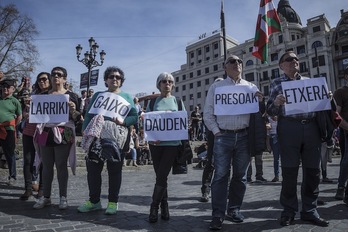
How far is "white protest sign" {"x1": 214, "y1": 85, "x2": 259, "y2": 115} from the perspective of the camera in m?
3.34

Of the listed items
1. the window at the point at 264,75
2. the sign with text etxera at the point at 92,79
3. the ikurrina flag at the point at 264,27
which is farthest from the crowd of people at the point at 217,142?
the window at the point at 264,75

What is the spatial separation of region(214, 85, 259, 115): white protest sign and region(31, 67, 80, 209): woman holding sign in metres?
2.28

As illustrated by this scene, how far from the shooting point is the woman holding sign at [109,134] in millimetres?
3693

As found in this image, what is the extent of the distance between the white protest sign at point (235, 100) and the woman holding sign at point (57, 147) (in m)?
2.28

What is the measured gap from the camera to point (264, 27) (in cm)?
610

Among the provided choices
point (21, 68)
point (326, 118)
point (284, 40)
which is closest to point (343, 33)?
point (284, 40)

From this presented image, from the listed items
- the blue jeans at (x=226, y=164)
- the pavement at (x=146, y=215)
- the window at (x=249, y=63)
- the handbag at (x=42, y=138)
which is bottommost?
the pavement at (x=146, y=215)

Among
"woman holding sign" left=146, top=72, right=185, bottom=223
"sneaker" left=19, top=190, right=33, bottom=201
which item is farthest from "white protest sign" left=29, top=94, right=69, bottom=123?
"sneaker" left=19, top=190, right=33, bottom=201

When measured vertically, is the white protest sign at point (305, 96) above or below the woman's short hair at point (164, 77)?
below

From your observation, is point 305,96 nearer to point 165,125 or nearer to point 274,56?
point 165,125

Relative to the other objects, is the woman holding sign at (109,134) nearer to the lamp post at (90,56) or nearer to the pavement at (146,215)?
the pavement at (146,215)

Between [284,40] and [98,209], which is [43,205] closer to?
[98,209]

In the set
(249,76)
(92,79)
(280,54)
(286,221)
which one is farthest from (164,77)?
(249,76)

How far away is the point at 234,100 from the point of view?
3371 mm
